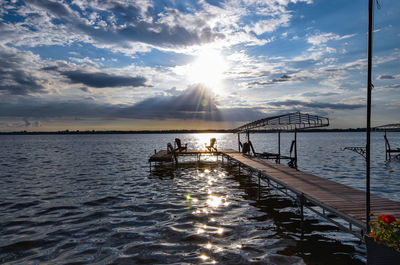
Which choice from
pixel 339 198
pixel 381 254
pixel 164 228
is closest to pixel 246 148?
pixel 339 198

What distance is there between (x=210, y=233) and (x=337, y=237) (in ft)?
11.6

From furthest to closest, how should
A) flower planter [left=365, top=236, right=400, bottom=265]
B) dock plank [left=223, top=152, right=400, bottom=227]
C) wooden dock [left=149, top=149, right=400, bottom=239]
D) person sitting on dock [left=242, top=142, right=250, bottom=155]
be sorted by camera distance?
person sitting on dock [left=242, top=142, right=250, bottom=155], dock plank [left=223, top=152, right=400, bottom=227], wooden dock [left=149, top=149, right=400, bottom=239], flower planter [left=365, top=236, right=400, bottom=265]

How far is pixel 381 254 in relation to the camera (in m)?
3.33

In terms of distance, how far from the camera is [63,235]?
7504 mm

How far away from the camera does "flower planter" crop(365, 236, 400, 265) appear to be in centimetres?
320

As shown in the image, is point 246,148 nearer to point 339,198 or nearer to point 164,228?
point 339,198

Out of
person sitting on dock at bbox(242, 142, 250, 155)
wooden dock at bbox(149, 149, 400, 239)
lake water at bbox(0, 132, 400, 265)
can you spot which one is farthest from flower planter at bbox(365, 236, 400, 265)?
person sitting on dock at bbox(242, 142, 250, 155)

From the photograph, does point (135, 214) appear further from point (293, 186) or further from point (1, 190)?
point (1, 190)

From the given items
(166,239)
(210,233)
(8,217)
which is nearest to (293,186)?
(210,233)

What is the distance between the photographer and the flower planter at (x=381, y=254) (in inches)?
126

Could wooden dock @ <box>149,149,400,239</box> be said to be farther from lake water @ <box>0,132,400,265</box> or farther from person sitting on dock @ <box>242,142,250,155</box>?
person sitting on dock @ <box>242,142,250,155</box>

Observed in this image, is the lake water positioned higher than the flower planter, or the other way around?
the flower planter

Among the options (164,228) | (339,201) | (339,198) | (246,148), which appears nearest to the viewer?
(339,201)

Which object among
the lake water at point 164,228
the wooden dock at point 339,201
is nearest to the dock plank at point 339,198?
the wooden dock at point 339,201
